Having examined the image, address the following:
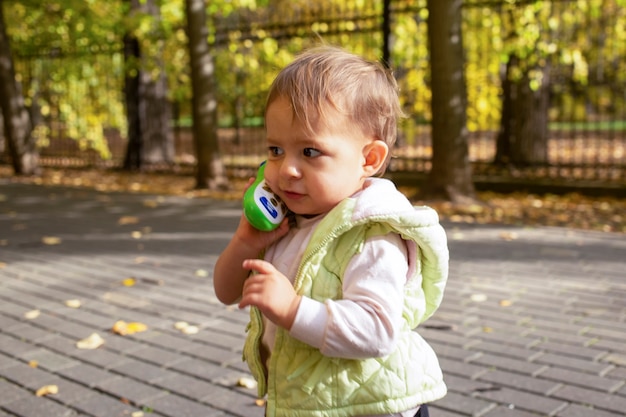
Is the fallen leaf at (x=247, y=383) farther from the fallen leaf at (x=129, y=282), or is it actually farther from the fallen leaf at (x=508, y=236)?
the fallen leaf at (x=508, y=236)

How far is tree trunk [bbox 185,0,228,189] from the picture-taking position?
12.0 metres

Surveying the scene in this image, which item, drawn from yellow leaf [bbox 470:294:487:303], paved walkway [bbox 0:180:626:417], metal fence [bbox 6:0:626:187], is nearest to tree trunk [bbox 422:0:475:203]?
paved walkway [bbox 0:180:626:417]

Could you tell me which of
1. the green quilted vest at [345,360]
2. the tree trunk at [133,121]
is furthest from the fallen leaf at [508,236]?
the tree trunk at [133,121]

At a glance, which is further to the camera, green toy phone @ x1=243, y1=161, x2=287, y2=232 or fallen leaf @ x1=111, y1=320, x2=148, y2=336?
fallen leaf @ x1=111, y1=320, x2=148, y2=336

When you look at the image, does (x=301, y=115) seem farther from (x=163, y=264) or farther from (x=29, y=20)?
(x=29, y=20)

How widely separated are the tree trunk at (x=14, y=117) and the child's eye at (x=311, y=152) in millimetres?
14258

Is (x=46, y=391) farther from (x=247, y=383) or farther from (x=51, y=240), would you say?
(x=51, y=240)

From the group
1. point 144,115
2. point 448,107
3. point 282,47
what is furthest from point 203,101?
point 144,115

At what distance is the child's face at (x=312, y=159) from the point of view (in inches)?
71.7

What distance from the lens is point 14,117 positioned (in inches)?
595

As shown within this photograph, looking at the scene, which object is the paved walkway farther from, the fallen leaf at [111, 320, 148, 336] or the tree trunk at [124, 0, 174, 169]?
the tree trunk at [124, 0, 174, 169]

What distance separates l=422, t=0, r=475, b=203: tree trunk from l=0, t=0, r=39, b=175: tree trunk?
8.52 metres

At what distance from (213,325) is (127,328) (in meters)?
0.51

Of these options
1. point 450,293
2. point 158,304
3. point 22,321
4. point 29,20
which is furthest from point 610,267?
point 29,20
